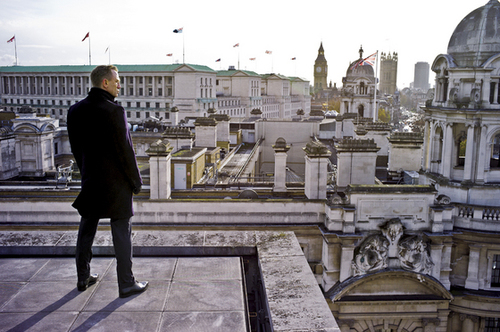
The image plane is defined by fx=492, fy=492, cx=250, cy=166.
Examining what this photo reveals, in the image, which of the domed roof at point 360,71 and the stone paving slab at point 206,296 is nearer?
the stone paving slab at point 206,296

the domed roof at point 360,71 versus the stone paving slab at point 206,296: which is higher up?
the domed roof at point 360,71

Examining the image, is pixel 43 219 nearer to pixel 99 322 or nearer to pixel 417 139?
pixel 99 322

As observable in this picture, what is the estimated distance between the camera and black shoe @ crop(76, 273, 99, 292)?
653 centimetres

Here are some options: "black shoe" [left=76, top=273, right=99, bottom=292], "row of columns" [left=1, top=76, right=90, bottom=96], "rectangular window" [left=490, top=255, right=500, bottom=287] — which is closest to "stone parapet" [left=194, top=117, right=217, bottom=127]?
"rectangular window" [left=490, top=255, right=500, bottom=287]

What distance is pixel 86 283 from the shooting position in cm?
660

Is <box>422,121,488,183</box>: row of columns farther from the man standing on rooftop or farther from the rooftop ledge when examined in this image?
the man standing on rooftop

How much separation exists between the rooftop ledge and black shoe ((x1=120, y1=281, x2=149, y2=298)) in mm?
1564

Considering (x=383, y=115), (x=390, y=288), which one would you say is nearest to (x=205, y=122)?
(x=390, y=288)

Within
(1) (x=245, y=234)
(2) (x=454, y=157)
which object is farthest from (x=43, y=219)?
(2) (x=454, y=157)

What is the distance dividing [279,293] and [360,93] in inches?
2387

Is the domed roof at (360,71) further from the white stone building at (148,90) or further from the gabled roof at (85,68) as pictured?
the gabled roof at (85,68)

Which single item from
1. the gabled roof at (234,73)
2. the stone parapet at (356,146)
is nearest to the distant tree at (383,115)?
the gabled roof at (234,73)

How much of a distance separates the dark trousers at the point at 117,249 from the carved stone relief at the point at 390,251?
13578mm

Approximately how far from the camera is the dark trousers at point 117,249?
6410mm
